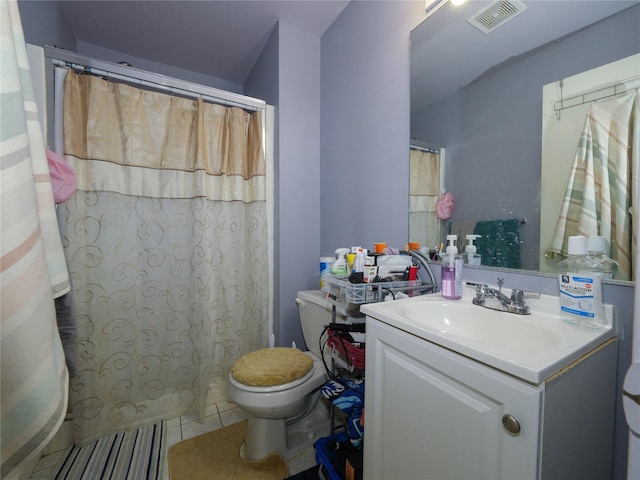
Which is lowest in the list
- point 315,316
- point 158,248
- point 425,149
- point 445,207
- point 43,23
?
point 315,316

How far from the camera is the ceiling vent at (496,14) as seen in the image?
2.99ft

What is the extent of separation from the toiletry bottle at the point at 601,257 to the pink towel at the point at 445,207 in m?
0.44

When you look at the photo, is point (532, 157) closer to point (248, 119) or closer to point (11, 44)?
point (11, 44)

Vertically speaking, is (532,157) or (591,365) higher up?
(532,157)

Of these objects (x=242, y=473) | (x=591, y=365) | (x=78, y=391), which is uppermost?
(x=591, y=365)

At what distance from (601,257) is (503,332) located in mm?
324

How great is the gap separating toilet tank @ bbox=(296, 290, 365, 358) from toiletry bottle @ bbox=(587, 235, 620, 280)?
33.3 inches

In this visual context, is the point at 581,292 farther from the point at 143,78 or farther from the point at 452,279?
the point at 143,78

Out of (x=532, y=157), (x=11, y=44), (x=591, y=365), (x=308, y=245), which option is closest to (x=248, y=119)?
(x=308, y=245)

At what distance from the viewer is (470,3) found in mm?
1031

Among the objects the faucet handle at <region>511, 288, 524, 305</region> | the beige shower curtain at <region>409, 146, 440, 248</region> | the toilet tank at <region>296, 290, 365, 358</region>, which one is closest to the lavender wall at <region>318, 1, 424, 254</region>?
the beige shower curtain at <region>409, 146, 440, 248</region>

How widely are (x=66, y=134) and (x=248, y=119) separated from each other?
0.90m

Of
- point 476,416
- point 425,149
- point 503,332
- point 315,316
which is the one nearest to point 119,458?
point 315,316

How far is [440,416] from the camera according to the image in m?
0.61
